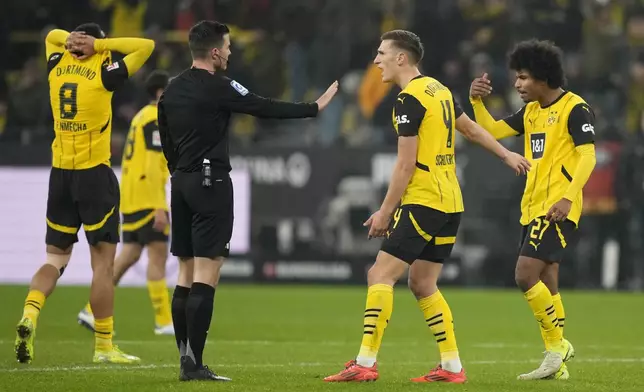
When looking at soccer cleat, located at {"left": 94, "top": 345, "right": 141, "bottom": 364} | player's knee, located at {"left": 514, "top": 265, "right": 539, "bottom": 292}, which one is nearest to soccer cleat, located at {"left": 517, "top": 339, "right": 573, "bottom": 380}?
player's knee, located at {"left": 514, "top": 265, "right": 539, "bottom": 292}

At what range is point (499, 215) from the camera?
20.1 meters

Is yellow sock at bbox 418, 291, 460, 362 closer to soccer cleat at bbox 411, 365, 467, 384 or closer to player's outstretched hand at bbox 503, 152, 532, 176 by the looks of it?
soccer cleat at bbox 411, 365, 467, 384

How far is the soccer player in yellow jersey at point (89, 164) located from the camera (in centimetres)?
1013

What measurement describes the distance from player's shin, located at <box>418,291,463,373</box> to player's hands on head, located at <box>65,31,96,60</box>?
3591 millimetres

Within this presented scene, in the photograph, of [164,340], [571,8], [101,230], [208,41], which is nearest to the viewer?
[208,41]

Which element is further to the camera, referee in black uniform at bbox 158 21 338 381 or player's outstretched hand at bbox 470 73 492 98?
player's outstretched hand at bbox 470 73 492 98

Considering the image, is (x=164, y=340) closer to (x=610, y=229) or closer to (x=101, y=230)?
(x=101, y=230)

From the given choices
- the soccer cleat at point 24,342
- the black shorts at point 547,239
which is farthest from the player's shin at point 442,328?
the soccer cleat at point 24,342

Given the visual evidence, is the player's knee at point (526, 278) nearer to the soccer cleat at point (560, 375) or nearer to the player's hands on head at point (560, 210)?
the player's hands on head at point (560, 210)

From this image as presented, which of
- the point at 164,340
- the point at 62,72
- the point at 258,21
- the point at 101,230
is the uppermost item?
the point at 258,21

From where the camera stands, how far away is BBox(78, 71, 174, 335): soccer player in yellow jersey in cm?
1342

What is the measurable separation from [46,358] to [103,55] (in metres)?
2.65

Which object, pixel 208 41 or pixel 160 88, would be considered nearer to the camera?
pixel 208 41

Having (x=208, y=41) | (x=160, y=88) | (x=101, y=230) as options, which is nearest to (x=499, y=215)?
(x=160, y=88)
